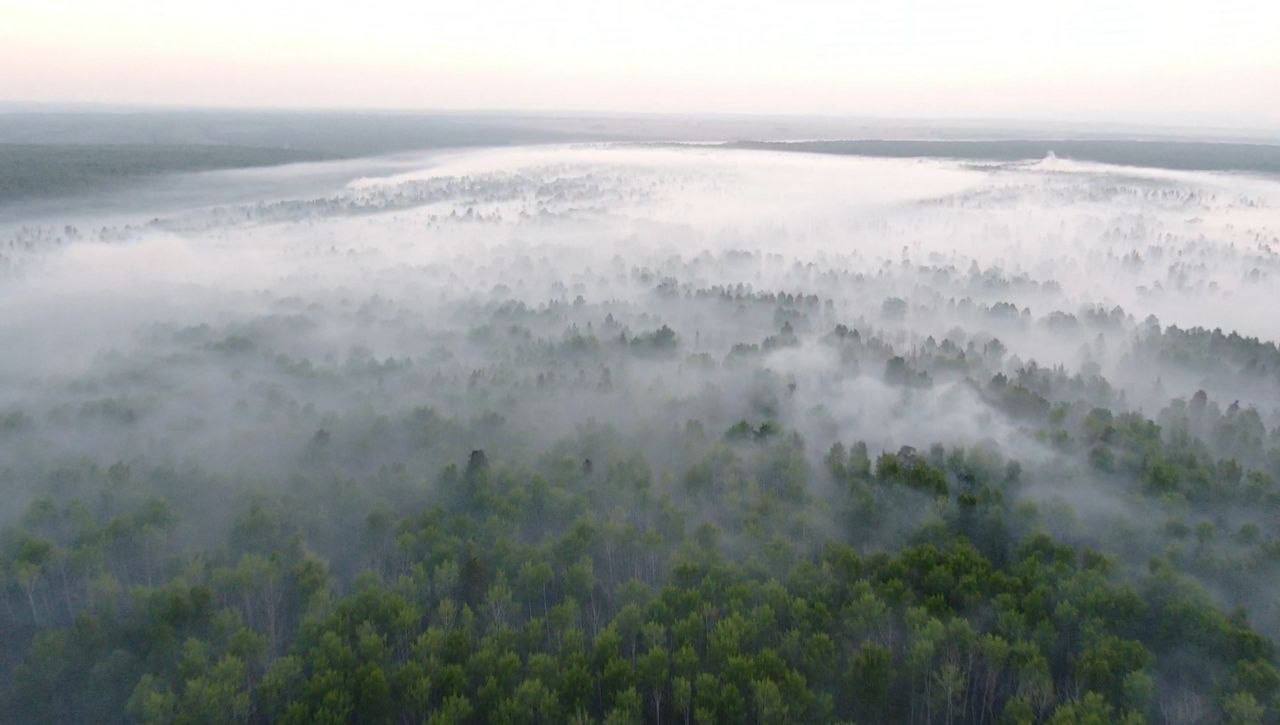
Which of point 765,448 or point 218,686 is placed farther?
point 765,448

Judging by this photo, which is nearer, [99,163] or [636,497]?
[636,497]

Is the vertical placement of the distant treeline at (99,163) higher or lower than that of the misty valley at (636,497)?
higher

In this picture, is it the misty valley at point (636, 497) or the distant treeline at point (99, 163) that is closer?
the misty valley at point (636, 497)

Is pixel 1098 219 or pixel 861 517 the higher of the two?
pixel 1098 219

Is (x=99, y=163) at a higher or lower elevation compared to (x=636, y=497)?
higher

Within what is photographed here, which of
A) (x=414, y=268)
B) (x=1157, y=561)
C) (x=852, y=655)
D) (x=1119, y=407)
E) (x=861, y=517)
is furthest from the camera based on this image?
(x=414, y=268)

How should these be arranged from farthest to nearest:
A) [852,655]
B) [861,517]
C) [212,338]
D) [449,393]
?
[212,338]
[449,393]
[861,517]
[852,655]

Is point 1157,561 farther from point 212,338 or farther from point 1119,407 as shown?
point 212,338

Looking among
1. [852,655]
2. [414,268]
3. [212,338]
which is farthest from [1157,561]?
[414,268]
